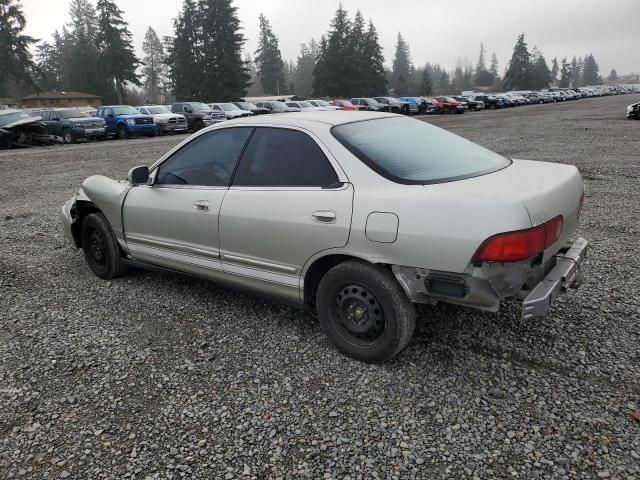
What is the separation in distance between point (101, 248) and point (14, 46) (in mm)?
58971

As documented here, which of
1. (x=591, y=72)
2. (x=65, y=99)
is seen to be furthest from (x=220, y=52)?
(x=591, y=72)

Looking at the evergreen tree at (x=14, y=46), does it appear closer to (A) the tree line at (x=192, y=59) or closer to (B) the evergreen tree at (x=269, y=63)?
(A) the tree line at (x=192, y=59)

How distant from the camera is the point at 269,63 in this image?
86562 mm

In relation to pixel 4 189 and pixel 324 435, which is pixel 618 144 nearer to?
pixel 324 435

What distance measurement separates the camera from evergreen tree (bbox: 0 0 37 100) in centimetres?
5044

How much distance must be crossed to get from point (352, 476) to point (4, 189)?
36.2 feet

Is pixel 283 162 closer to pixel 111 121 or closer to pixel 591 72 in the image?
pixel 111 121

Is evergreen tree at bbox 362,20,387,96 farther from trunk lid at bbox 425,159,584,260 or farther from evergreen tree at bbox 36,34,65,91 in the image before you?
trunk lid at bbox 425,159,584,260

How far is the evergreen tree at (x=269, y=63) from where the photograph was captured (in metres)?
86.2

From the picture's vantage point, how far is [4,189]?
10.6 meters

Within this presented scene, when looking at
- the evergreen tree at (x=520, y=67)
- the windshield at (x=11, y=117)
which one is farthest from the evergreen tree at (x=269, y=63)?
the windshield at (x=11, y=117)

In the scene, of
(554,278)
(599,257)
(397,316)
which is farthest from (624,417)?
(599,257)

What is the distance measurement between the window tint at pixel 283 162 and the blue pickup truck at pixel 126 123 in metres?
21.5

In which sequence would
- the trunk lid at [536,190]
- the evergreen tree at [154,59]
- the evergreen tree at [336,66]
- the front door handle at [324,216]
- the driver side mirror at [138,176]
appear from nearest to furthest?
the trunk lid at [536,190]
the front door handle at [324,216]
the driver side mirror at [138,176]
the evergreen tree at [336,66]
the evergreen tree at [154,59]
